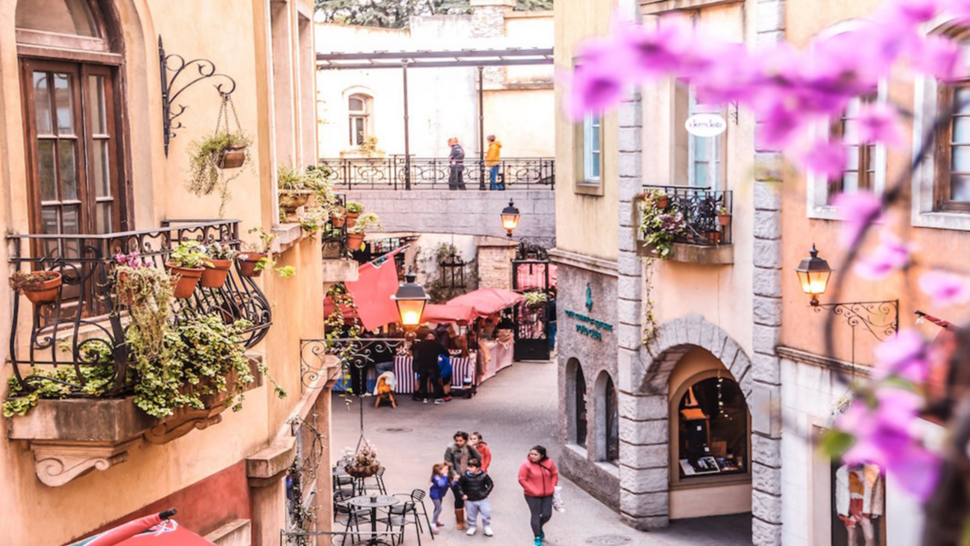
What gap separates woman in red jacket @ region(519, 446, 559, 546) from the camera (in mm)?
17547

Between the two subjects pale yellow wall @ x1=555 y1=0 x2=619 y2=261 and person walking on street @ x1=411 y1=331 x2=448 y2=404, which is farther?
person walking on street @ x1=411 y1=331 x2=448 y2=404

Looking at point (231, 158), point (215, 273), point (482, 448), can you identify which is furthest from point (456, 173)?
point (215, 273)

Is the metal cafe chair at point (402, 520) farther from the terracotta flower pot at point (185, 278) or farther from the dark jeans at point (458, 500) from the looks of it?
the terracotta flower pot at point (185, 278)

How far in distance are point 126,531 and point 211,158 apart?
2.94 m

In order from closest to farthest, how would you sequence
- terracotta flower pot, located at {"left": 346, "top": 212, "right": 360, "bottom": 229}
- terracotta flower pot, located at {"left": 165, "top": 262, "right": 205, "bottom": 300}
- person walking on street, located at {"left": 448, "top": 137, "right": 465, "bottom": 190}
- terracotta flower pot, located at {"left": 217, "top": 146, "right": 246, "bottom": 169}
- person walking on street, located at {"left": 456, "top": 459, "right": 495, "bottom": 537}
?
terracotta flower pot, located at {"left": 165, "top": 262, "right": 205, "bottom": 300}
terracotta flower pot, located at {"left": 217, "top": 146, "right": 246, "bottom": 169}
terracotta flower pot, located at {"left": 346, "top": 212, "right": 360, "bottom": 229}
person walking on street, located at {"left": 456, "top": 459, "right": 495, "bottom": 537}
person walking on street, located at {"left": 448, "top": 137, "right": 465, "bottom": 190}

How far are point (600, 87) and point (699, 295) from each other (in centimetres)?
1520

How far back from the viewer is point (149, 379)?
24.0ft

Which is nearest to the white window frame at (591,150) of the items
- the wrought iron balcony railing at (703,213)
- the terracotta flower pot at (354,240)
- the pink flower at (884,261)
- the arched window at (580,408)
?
the wrought iron balcony railing at (703,213)

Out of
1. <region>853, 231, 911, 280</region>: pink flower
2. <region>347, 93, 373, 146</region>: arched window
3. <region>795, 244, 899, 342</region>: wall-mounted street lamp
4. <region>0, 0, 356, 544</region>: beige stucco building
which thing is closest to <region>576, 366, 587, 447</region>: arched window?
<region>795, 244, 899, 342</region>: wall-mounted street lamp

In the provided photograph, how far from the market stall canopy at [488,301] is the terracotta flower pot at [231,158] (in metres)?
19.4

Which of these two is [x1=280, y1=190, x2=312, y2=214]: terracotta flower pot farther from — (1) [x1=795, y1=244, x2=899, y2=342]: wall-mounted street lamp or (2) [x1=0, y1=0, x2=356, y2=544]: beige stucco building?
(1) [x1=795, y1=244, x2=899, y2=342]: wall-mounted street lamp

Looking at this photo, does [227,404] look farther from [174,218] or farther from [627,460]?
[627,460]

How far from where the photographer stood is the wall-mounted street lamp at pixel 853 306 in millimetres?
13148

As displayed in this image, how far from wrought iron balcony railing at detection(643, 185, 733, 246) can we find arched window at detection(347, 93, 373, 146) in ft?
73.7
